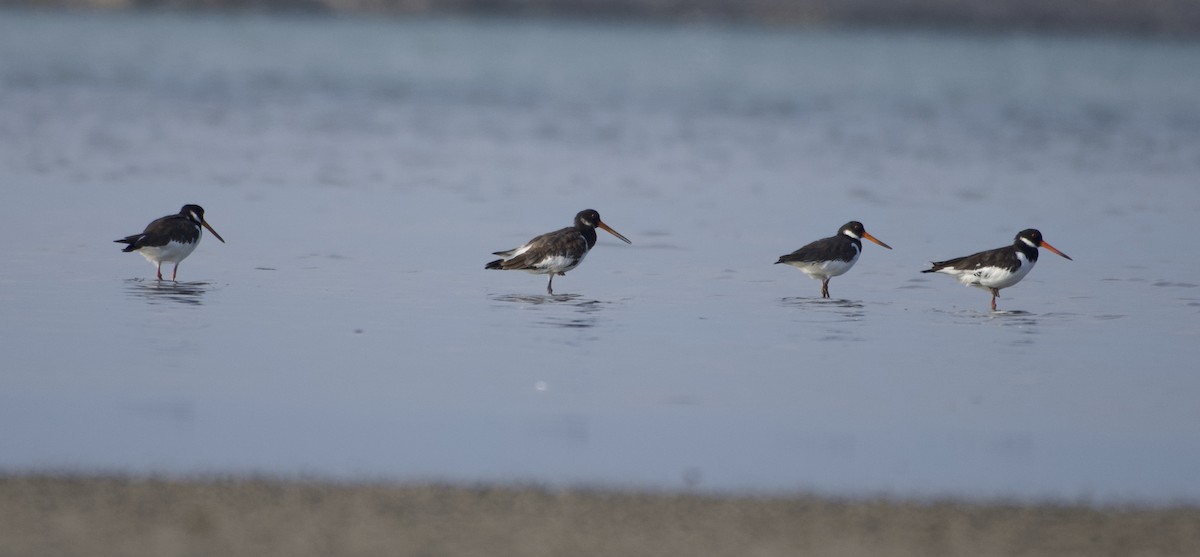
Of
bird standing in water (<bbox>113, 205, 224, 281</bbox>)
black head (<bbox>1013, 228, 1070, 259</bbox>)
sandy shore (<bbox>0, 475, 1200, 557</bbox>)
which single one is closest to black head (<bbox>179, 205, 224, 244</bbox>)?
bird standing in water (<bbox>113, 205, 224, 281</bbox>)

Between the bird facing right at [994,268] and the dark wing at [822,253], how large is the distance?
32.1 inches

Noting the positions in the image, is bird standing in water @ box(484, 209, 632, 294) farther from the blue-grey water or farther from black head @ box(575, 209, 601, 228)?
black head @ box(575, 209, 601, 228)

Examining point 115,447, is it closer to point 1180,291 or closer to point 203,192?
point 1180,291

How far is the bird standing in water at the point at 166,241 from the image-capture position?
14523 millimetres

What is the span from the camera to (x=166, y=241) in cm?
1455

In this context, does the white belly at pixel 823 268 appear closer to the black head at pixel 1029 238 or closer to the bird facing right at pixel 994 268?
the bird facing right at pixel 994 268

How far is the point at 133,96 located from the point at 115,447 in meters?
30.1

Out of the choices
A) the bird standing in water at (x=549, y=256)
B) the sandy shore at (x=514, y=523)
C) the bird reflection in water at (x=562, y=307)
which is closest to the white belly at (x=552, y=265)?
the bird standing in water at (x=549, y=256)

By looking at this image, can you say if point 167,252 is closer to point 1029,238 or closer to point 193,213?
point 193,213

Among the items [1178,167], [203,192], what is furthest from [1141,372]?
[1178,167]

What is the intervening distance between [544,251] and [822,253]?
7.96 ft

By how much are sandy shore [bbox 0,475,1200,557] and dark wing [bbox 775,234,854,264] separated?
675cm

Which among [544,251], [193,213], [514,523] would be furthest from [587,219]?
[514,523]

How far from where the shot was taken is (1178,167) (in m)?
27.2
